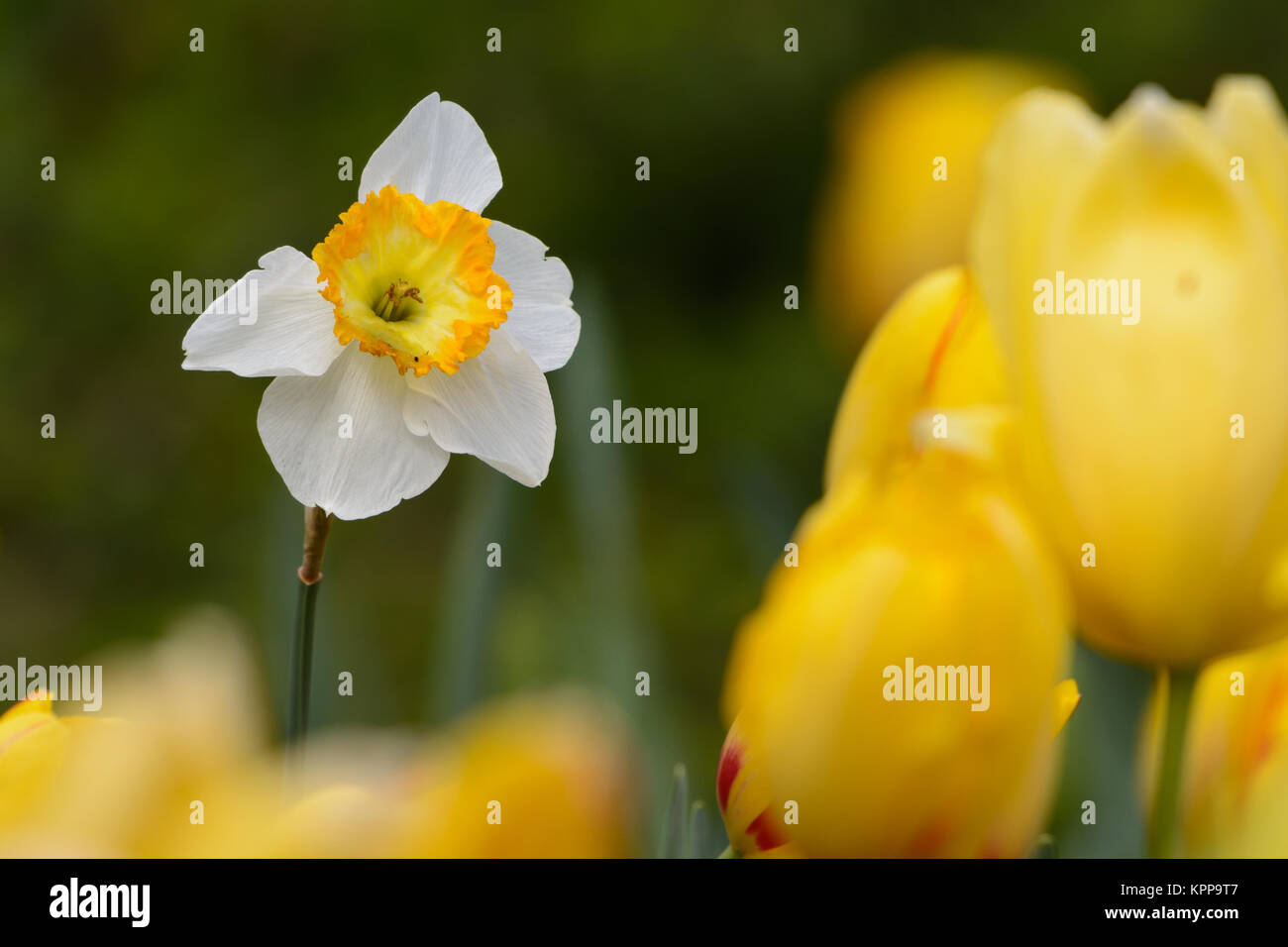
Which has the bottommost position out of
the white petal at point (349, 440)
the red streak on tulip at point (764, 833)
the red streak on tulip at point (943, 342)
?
the red streak on tulip at point (764, 833)

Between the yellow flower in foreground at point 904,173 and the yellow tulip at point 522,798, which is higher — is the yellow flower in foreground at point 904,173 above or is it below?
above

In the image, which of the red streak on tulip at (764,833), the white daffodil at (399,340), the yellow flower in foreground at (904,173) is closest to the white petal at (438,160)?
the white daffodil at (399,340)

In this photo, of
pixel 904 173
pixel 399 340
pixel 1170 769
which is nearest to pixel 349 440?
pixel 399 340

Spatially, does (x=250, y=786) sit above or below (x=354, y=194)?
below

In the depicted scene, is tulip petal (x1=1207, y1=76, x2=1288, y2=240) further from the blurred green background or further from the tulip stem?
the blurred green background

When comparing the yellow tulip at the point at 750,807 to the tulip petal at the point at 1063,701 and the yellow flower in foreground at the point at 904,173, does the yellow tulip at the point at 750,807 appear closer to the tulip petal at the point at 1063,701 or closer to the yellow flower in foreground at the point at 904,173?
the tulip petal at the point at 1063,701

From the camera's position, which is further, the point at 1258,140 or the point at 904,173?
the point at 904,173

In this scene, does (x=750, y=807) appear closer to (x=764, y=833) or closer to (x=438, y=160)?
(x=764, y=833)
